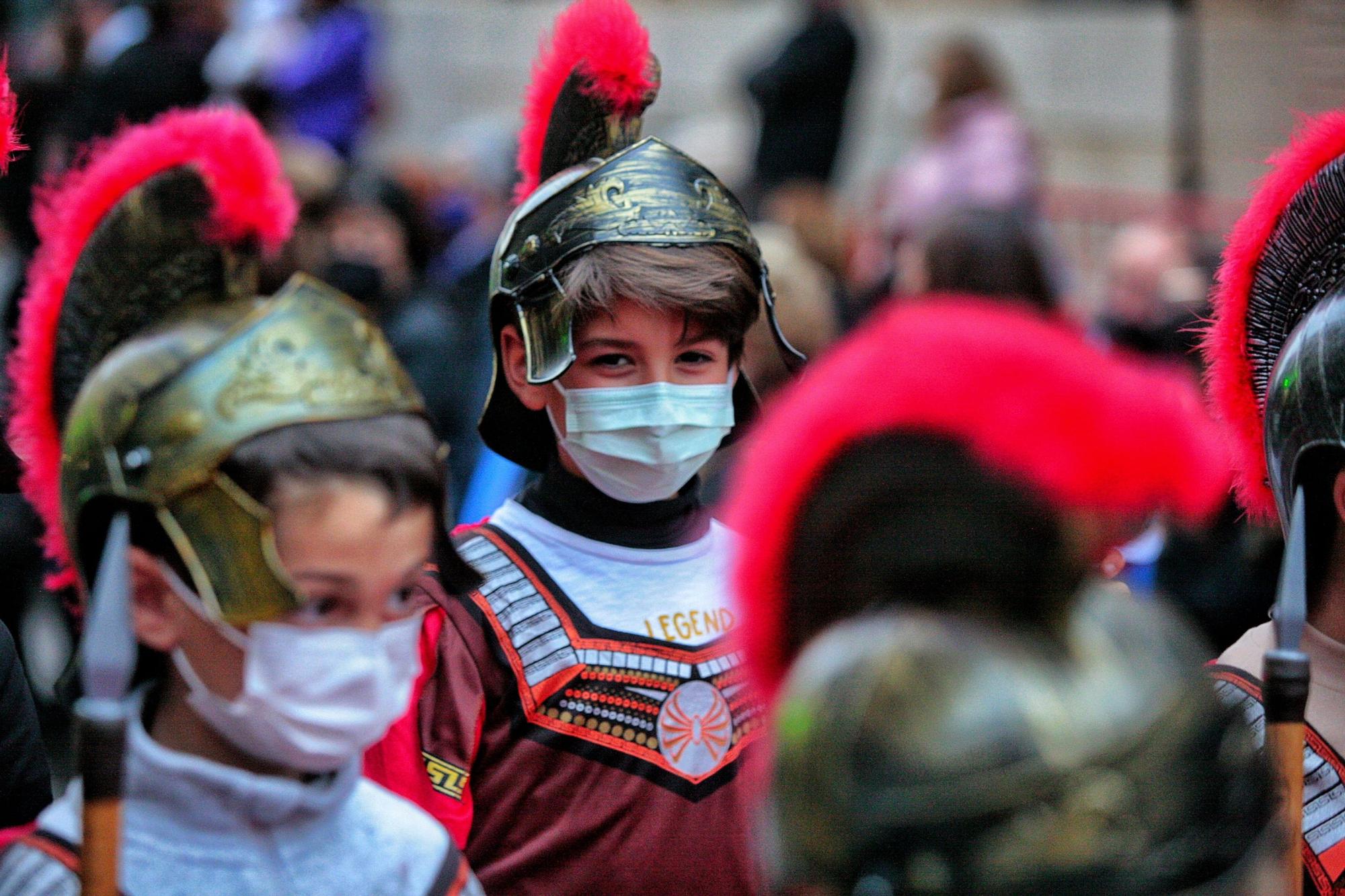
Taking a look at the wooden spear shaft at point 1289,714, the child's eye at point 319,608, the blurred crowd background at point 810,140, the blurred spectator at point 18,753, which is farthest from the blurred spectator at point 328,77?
the wooden spear shaft at point 1289,714

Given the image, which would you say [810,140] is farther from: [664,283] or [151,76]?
[664,283]

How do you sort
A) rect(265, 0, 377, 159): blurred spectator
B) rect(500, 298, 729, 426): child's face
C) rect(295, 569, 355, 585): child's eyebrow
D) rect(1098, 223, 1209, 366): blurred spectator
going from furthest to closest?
rect(265, 0, 377, 159): blurred spectator, rect(1098, 223, 1209, 366): blurred spectator, rect(500, 298, 729, 426): child's face, rect(295, 569, 355, 585): child's eyebrow

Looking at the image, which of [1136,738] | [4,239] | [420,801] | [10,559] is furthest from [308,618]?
[4,239]

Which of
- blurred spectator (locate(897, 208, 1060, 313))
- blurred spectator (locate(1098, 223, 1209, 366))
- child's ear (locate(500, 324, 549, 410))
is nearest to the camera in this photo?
child's ear (locate(500, 324, 549, 410))

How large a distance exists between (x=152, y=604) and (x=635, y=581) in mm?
1074

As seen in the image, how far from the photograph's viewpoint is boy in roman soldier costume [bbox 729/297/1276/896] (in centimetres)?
168

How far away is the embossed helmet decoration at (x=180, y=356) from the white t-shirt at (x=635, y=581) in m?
0.82

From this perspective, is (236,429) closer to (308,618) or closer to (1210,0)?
(308,618)

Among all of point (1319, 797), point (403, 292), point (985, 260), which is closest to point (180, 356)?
A: point (1319, 797)

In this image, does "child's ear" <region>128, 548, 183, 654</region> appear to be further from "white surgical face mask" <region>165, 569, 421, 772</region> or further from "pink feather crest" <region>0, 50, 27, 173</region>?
"pink feather crest" <region>0, 50, 27, 173</region>

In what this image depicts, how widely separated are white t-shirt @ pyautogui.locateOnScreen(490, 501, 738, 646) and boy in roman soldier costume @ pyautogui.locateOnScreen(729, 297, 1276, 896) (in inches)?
47.7

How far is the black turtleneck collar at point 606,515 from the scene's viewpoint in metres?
3.13

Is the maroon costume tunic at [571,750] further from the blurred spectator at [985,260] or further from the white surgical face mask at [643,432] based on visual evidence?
the blurred spectator at [985,260]

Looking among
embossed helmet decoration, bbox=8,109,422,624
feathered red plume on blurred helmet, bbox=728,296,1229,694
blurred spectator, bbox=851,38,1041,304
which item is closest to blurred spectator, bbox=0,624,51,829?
embossed helmet decoration, bbox=8,109,422,624
